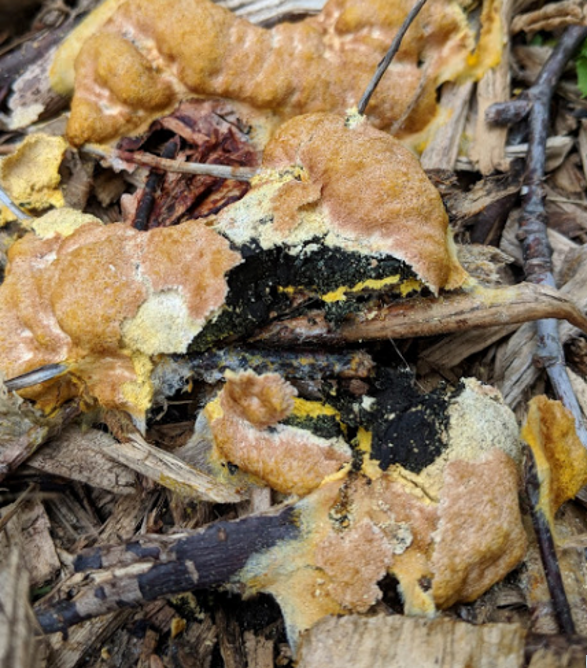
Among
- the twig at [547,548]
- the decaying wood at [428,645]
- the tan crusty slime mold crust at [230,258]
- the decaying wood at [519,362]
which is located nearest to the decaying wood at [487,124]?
the decaying wood at [519,362]

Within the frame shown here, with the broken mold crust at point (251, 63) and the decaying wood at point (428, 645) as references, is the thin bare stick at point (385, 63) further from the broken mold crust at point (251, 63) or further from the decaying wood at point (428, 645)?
the decaying wood at point (428, 645)

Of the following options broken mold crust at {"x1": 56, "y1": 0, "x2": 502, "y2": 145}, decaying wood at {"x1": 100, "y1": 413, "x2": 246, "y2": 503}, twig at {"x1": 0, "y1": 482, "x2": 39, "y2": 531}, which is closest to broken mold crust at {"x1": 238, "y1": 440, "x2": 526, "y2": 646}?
decaying wood at {"x1": 100, "y1": 413, "x2": 246, "y2": 503}

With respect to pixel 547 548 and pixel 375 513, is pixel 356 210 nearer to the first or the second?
pixel 375 513

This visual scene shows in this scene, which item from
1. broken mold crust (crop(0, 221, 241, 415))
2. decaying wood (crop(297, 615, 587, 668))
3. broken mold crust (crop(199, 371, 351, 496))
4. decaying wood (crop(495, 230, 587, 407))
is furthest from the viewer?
decaying wood (crop(495, 230, 587, 407))

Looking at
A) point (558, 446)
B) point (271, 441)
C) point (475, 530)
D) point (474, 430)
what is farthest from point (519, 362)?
point (271, 441)

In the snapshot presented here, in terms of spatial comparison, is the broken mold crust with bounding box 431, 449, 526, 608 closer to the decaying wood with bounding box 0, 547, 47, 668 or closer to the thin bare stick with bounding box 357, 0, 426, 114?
the decaying wood with bounding box 0, 547, 47, 668
